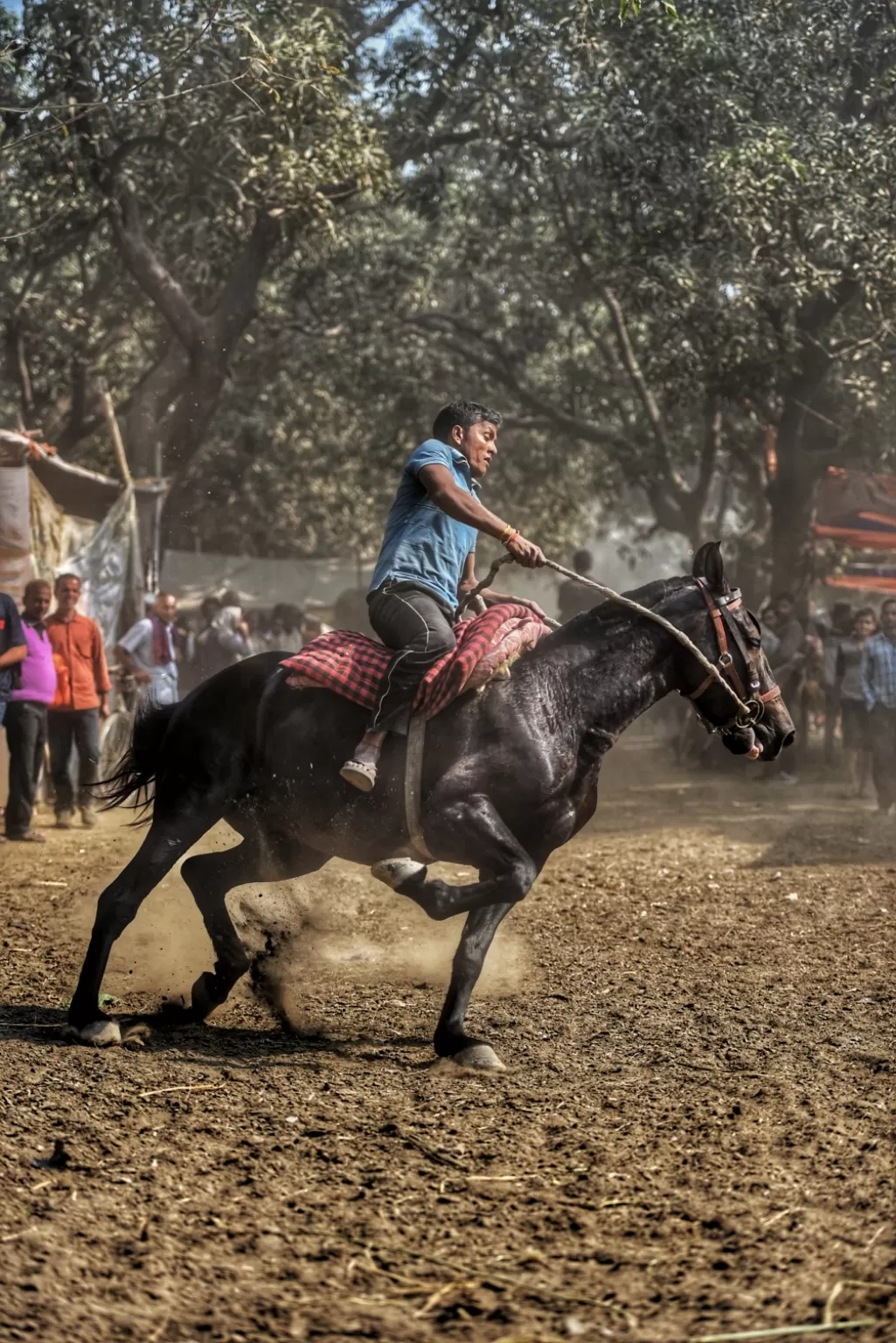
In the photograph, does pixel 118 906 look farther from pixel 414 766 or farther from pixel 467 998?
pixel 467 998

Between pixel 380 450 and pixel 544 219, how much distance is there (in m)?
5.41

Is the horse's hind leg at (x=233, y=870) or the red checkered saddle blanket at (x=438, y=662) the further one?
the horse's hind leg at (x=233, y=870)

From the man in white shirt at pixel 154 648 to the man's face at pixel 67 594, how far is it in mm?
1392

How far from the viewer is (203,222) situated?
18750mm

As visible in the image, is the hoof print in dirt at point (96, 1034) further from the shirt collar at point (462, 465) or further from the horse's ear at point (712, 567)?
the horse's ear at point (712, 567)

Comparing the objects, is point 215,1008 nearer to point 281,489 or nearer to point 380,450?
point 380,450

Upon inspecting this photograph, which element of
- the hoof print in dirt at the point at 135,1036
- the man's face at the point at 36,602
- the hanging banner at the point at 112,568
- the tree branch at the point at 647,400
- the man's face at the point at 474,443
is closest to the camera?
the hoof print in dirt at the point at 135,1036

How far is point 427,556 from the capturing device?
240 inches

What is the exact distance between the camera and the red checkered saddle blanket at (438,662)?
18.8ft

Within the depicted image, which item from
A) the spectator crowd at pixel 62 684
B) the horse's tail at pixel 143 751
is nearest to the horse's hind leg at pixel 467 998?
the horse's tail at pixel 143 751

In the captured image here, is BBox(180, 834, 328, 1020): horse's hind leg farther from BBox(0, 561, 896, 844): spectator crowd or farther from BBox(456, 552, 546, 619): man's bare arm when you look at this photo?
BBox(456, 552, 546, 619): man's bare arm

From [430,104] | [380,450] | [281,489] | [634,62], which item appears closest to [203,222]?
[430,104]

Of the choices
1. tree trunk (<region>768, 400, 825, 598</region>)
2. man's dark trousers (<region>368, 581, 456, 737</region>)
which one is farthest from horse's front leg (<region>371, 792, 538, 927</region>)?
tree trunk (<region>768, 400, 825, 598</region>)

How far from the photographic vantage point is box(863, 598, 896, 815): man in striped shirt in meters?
14.5
